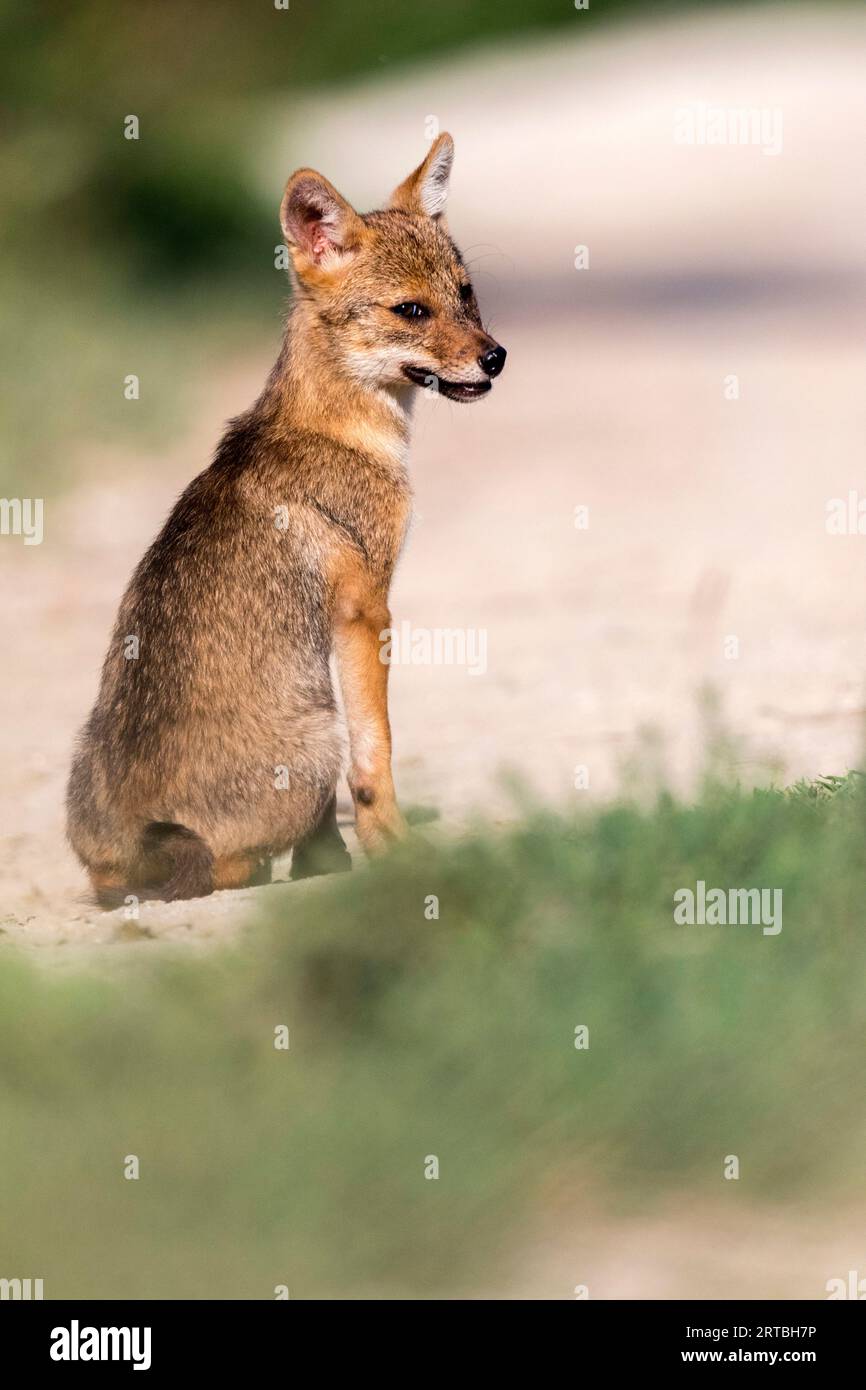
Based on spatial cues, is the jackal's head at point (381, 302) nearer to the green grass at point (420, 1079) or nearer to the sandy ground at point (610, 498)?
the sandy ground at point (610, 498)

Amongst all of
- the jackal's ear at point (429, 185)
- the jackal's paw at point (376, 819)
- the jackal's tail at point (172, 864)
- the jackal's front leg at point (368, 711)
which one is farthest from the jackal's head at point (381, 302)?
the jackal's tail at point (172, 864)

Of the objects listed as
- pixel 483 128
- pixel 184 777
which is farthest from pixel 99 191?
pixel 184 777

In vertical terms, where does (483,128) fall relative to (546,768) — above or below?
above

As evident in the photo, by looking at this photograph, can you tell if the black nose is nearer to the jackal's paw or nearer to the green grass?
the jackal's paw

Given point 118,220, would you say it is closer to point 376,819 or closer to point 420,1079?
point 376,819

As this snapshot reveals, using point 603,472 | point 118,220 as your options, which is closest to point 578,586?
point 603,472

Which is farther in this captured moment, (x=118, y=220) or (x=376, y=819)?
(x=118, y=220)

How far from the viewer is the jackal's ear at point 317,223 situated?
18.3 ft

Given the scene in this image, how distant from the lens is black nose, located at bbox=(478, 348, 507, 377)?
557 centimetres

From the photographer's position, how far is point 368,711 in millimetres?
5609

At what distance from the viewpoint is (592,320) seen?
1798 centimetres

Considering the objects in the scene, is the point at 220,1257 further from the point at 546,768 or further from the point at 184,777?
the point at 546,768

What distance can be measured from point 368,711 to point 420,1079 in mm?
1596

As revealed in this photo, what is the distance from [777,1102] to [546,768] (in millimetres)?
2690
